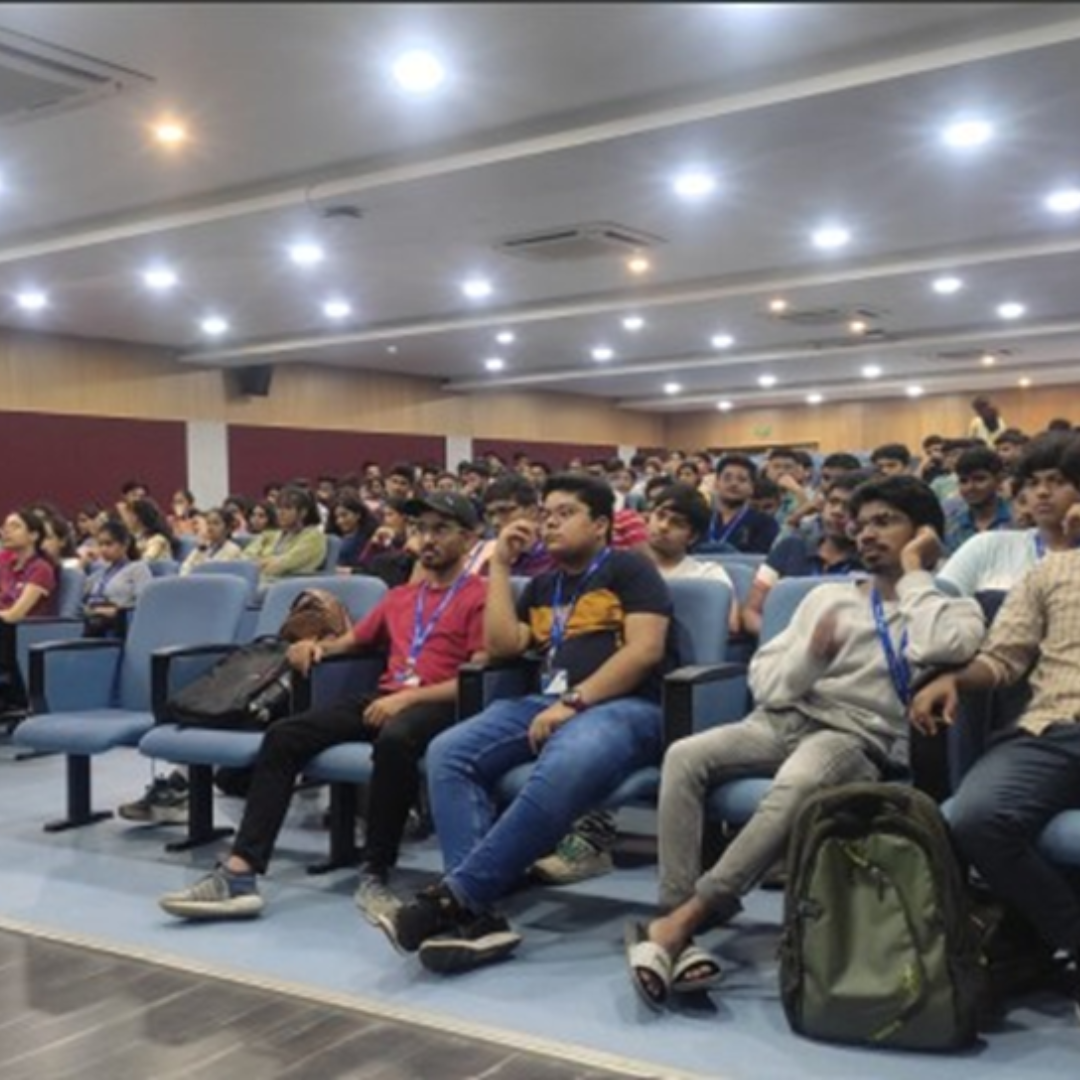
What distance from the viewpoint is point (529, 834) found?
8.80 feet

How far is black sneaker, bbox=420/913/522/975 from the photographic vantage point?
2.63 m

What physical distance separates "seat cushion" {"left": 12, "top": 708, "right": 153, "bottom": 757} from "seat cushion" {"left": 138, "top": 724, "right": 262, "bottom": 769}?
0.39 ft

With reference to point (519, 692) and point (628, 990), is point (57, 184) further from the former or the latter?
point (628, 990)

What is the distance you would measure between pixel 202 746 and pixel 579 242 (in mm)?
5348

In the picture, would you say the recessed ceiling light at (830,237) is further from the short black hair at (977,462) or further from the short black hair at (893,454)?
the short black hair at (977,462)

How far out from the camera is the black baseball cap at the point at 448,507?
342cm

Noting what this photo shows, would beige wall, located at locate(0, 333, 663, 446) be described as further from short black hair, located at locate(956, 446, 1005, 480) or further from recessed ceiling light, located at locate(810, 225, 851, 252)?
short black hair, located at locate(956, 446, 1005, 480)

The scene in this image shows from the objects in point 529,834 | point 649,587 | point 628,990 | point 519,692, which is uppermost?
point 649,587

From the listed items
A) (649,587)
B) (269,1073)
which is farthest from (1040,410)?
(269,1073)

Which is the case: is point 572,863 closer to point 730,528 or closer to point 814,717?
point 814,717

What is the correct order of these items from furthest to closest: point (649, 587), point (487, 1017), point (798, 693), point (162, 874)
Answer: point (162, 874) → point (649, 587) → point (798, 693) → point (487, 1017)

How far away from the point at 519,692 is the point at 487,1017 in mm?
938

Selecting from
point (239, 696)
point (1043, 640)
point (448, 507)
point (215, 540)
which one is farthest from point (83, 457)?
point (1043, 640)

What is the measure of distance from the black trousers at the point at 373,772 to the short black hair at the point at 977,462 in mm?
2030
